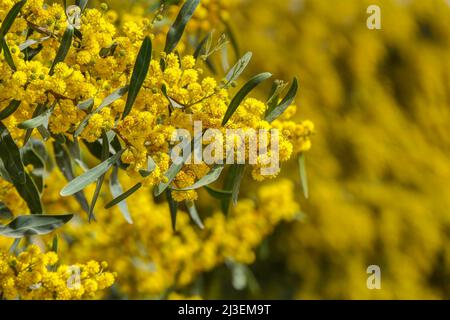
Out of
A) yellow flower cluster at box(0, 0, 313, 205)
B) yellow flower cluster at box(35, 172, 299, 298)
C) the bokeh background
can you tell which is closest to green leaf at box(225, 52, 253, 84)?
yellow flower cluster at box(0, 0, 313, 205)

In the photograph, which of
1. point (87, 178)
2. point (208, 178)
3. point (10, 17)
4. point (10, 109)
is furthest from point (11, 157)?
point (208, 178)

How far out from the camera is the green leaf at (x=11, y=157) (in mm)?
1882

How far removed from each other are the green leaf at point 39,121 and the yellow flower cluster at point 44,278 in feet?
1.39

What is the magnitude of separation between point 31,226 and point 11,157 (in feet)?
0.58

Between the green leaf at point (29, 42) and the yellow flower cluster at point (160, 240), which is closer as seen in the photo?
the green leaf at point (29, 42)

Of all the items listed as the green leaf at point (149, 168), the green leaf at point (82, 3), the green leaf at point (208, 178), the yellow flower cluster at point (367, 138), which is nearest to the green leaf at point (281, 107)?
the green leaf at point (208, 178)

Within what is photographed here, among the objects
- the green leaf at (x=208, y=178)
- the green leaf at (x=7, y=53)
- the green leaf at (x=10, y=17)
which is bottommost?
the green leaf at (x=208, y=178)

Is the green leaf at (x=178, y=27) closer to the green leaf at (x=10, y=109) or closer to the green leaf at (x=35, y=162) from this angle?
A: the green leaf at (x=10, y=109)

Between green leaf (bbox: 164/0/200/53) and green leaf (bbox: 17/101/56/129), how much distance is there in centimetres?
34

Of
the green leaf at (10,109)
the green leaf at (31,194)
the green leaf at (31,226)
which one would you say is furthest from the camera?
the green leaf at (31,194)

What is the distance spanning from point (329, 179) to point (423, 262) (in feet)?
2.56

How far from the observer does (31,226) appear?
6.37 feet
